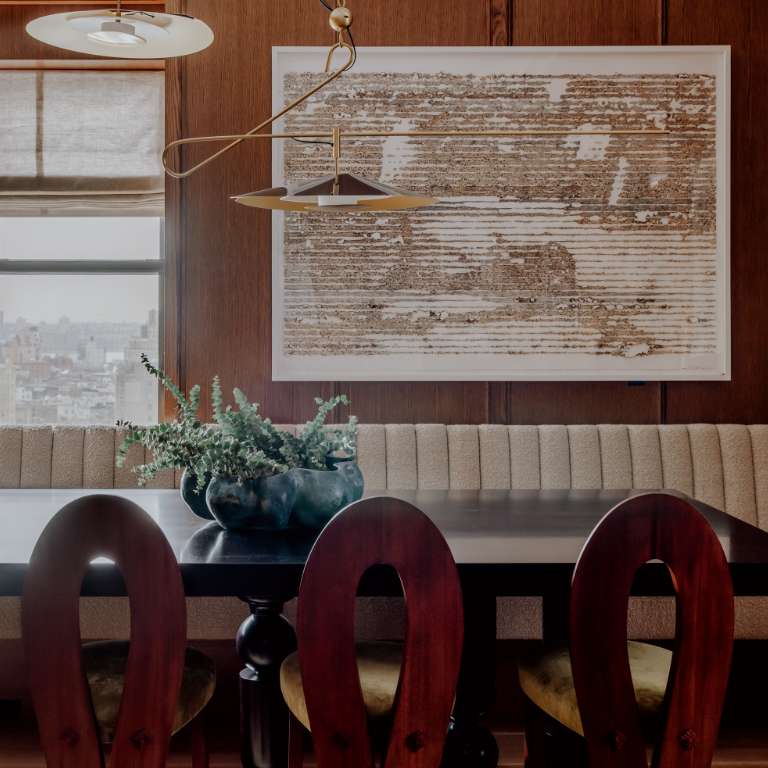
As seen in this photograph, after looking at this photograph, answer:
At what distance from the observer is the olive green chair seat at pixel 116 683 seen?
56.4 inches

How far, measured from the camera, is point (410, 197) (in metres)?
1.92

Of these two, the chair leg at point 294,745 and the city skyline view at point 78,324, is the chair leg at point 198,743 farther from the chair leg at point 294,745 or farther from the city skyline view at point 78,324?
the city skyline view at point 78,324

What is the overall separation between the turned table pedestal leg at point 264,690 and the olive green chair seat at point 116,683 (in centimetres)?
18

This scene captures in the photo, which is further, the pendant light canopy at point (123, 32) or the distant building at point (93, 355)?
the distant building at point (93, 355)

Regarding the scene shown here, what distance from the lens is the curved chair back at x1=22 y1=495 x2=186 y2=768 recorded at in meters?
1.20

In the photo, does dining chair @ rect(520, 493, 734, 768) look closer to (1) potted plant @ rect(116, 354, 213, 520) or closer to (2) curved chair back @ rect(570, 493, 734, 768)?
(2) curved chair back @ rect(570, 493, 734, 768)

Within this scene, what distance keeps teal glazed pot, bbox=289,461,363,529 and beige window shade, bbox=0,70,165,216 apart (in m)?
1.93

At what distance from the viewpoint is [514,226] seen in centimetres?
304

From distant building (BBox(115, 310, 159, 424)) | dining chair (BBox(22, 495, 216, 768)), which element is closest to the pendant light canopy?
dining chair (BBox(22, 495, 216, 768))

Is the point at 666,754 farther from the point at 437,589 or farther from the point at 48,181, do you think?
the point at 48,181

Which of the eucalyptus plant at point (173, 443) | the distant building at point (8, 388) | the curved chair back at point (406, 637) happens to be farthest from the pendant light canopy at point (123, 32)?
the distant building at point (8, 388)

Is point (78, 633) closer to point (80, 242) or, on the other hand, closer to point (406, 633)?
point (406, 633)

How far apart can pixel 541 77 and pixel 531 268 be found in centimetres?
73

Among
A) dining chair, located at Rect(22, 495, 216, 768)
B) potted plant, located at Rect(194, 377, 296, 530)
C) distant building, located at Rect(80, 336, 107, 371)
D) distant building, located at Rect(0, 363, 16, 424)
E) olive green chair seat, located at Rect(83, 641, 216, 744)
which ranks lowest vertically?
olive green chair seat, located at Rect(83, 641, 216, 744)
